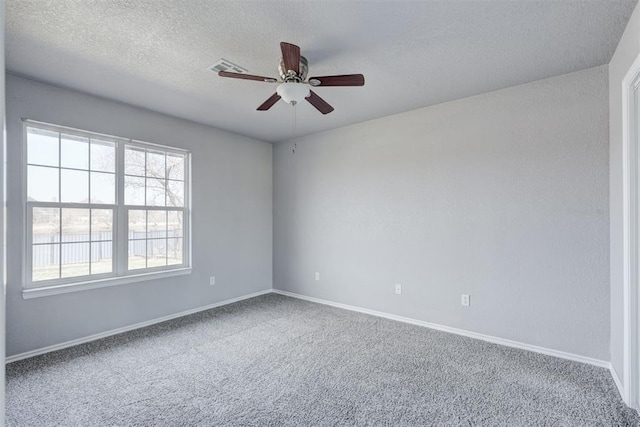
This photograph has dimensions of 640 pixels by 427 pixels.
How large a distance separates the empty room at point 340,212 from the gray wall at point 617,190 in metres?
A: 0.03

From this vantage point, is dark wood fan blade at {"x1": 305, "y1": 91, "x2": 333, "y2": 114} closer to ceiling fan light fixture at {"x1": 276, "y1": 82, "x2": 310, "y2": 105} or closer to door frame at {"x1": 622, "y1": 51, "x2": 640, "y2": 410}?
ceiling fan light fixture at {"x1": 276, "y1": 82, "x2": 310, "y2": 105}

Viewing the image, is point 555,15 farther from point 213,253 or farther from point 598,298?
point 213,253

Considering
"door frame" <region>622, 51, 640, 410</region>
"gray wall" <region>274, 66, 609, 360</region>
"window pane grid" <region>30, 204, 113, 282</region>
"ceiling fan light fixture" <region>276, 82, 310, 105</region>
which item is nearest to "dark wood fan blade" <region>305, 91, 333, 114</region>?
"ceiling fan light fixture" <region>276, 82, 310, 105</region>

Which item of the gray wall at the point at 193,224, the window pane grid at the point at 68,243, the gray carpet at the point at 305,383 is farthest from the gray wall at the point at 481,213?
the window pane grid at the point at 68,243

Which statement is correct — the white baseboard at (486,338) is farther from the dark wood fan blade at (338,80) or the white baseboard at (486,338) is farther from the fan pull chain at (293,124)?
the dark wood fan blade at (338,80)

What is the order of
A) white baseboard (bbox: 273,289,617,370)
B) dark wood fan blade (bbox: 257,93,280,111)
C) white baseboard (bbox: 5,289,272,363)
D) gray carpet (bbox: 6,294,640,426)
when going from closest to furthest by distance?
gray carpet (bbox: 6,294,640,426), dark wood fan blade (bbox: 257,93,280,111), white baseboard (bbox: 273,289,617,370), white baseboard (bbox: 5,289,272,363)

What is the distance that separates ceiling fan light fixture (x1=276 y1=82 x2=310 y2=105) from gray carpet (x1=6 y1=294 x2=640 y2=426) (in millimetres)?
2201

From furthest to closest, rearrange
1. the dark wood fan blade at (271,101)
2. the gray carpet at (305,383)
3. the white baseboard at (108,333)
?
1. the white baseboard at (108,333)
2. the dark wood fan blade at (271,101)
3. the gray carpet at (305,383)

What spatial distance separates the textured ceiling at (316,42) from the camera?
6.38 feet

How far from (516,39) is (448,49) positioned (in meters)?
0.46

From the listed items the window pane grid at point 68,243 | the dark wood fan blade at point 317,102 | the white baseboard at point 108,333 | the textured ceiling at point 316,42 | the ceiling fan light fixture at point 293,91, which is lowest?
the white baseboard at point 108,333

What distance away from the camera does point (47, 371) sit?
2.57 meters

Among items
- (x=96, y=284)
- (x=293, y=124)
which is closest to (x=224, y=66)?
(x=293, y=124)

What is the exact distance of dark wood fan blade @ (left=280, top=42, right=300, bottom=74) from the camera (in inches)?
74.1
